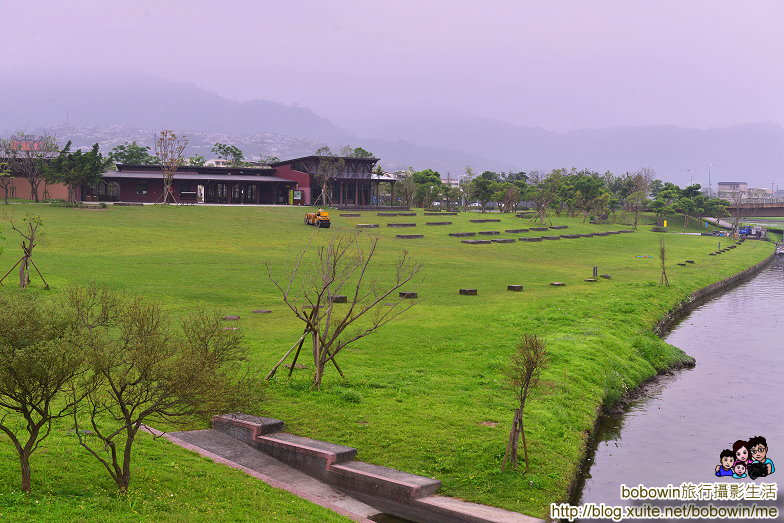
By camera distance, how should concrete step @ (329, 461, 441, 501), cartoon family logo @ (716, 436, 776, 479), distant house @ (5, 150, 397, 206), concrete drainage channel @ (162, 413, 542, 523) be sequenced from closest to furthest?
concrete drainage channel @ (162, 413, 542, 523) < concrete step @ (329, 461, 441, 501) < cartoon family logo @ (716, 436, 776, 479) < distant house @ (5, 150, 397, 206)

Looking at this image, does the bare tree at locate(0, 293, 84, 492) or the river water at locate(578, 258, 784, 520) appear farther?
the river water at locate(578, 258, 784, 520)

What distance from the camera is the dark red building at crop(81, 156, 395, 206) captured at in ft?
368

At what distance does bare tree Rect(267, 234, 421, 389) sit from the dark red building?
5715 cm

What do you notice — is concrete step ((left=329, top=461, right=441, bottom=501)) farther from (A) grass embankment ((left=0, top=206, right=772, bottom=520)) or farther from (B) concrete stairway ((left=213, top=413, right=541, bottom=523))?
(A) grass embankment ((left=0, top=206, right=772, bottom=520))

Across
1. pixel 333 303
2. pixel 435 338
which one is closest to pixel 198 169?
pixel 333 303

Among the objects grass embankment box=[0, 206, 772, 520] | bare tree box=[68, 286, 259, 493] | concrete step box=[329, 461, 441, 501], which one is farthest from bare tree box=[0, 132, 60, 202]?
concrete step box=[329, 461, 441, 501]

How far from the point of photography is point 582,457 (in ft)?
78.4

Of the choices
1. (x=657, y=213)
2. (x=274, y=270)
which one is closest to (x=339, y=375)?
(x=274, y=270)

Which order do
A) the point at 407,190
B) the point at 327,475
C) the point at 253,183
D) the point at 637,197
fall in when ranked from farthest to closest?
1. the point at 637,197
2. the point at 407,190
3. the point at 253,183
4. the point at 327,475

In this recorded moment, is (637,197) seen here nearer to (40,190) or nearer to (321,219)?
(321,219)

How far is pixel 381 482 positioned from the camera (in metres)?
19.8

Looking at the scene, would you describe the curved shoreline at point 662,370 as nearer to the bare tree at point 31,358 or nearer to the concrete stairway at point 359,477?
the concrete stairway at point 359,477

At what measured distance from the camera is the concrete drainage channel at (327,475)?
18.8 meters

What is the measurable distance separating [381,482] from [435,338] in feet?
55.4
